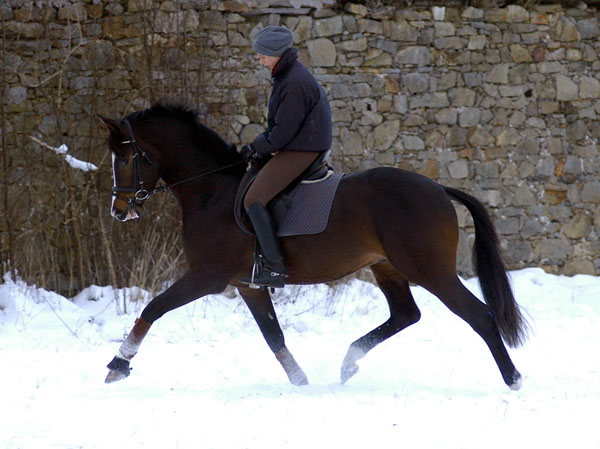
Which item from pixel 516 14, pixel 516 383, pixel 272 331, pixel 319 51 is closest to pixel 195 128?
pixel 272 331

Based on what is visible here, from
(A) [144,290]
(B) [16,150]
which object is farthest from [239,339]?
(B) [16,150]

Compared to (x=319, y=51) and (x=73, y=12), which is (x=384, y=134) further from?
(x=73, y=12)

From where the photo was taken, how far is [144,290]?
760cm

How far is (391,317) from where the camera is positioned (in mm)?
4867

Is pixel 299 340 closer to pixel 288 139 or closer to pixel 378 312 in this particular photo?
pixel 378 312

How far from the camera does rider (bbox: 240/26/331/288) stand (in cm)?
446

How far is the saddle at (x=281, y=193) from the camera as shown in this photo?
4.52 metres

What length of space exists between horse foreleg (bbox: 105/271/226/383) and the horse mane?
2.85ft

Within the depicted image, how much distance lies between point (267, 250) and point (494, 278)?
144 centimetres

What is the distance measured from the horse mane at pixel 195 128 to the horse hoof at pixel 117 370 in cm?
139

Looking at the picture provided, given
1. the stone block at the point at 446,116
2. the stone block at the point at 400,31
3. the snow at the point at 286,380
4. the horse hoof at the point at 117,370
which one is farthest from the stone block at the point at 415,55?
the horse hoof at the point at 117,370

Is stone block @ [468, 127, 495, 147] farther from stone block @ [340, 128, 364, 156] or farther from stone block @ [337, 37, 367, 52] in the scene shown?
stone block @ [337, 37, 367, 52]

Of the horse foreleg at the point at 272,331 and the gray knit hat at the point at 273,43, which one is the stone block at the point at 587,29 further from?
the horse foreleg at the point at 272,331

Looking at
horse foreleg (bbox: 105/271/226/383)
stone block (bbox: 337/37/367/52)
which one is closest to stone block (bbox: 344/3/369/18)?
stone block (bbox: 337/37/367/52)
